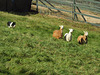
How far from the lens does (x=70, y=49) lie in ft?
20.5

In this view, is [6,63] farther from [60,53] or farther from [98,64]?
[98,64]

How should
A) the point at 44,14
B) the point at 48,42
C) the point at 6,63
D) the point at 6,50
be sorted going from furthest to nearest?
the point at 44,14 < the point at 48,42 < the point at 6,50 < the point at 6,63

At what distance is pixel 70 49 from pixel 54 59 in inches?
57.5

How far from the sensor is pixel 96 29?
1114 cm

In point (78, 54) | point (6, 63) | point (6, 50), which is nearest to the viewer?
point (6, 63)

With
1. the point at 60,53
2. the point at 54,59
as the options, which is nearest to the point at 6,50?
the point at 54,59

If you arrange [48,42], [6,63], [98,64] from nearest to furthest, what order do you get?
[6,63] < [98,64] < [48,42]

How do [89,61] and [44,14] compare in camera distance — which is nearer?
[89,61]

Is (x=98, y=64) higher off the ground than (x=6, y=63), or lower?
lower

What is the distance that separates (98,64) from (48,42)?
237 cm

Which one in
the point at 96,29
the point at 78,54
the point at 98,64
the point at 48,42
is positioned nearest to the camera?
the point at 98,64

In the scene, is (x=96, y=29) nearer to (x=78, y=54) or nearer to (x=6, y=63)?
(x=78, y=54)

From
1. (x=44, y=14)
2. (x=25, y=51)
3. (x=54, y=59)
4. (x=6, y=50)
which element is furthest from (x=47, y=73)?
(x=44, y=14)

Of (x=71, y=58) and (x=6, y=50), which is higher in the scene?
(x=6, y=50)
